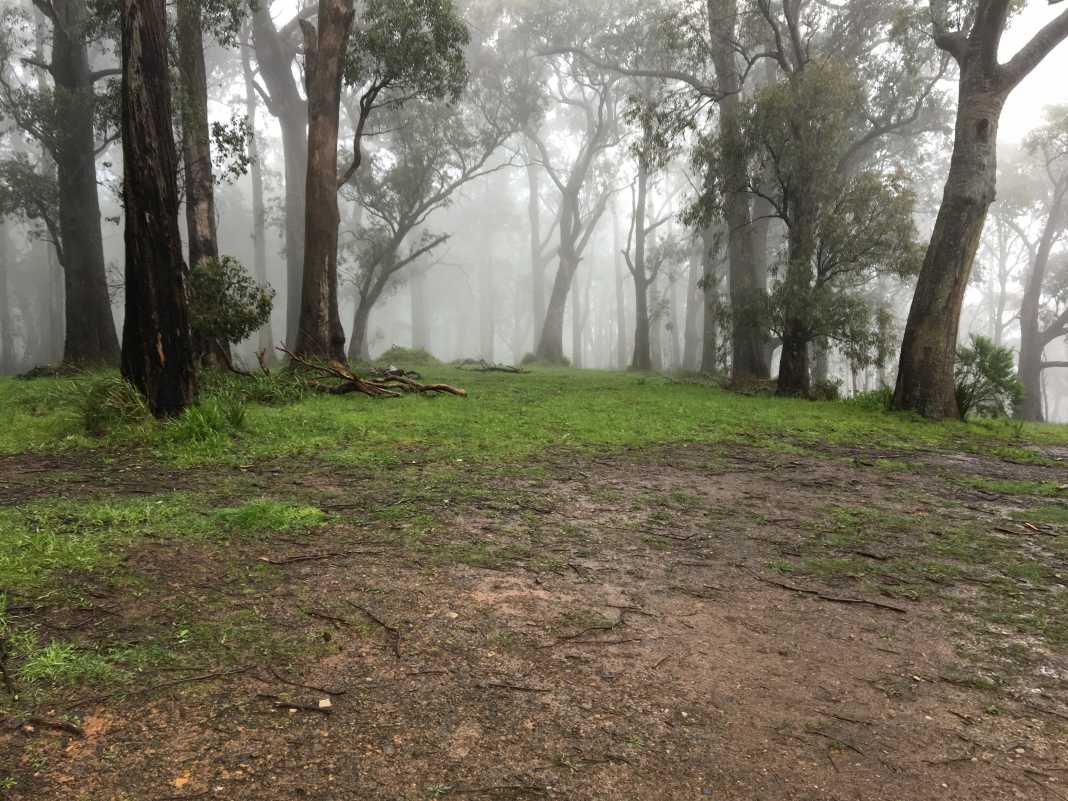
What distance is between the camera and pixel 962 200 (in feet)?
30.8

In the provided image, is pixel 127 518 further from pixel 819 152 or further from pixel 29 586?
pixel 819 152

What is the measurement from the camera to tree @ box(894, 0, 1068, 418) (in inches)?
366

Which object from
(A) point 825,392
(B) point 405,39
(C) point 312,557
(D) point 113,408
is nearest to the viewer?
(C) point 312,557

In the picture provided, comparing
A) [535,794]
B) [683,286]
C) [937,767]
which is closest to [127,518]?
[535,794]

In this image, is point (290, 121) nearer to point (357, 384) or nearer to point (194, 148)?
point (194, 148)

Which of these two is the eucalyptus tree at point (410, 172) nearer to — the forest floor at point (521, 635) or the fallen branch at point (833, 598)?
the forest floor at point (521, 635)

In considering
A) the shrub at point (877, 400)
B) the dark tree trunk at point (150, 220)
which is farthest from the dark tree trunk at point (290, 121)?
the shrub at point (877, 400)

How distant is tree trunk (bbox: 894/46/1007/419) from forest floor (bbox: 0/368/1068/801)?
4591 mm

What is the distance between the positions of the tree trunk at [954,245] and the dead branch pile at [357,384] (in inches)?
276

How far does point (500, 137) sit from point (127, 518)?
927 inches

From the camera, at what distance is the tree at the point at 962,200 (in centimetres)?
929

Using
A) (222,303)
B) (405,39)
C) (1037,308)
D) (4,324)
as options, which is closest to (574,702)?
(222,303)

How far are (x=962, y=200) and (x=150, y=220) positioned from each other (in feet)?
34.4

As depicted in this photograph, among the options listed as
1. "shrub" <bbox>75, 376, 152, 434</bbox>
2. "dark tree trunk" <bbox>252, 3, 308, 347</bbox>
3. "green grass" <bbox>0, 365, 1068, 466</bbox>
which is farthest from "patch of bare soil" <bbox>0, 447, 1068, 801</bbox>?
"dark tree trunk" <bbox>252, 3, 308, 347</bbox>
